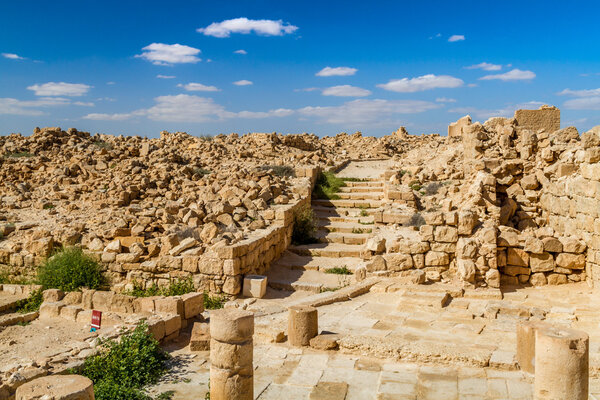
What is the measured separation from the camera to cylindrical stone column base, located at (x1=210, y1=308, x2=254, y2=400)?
505cm

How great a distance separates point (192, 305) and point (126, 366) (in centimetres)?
230

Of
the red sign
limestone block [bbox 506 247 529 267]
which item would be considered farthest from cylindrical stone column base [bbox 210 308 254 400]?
limestone block [bbox 506 247 529 267]

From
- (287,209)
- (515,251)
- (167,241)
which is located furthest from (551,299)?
(167,241)

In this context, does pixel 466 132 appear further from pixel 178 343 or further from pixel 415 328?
pixel 178 343

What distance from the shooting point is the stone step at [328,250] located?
39.0 feet

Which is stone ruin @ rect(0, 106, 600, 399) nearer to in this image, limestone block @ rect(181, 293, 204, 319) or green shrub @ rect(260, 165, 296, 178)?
limestone block @ rect(181, 293, 204, 319)

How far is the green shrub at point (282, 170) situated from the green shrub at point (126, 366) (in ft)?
34.9

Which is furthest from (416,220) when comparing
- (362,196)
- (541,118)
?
(541,118)

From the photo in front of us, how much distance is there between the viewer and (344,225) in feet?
45.3

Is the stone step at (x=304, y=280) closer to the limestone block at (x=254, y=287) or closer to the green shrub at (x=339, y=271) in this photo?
the green shrub at (x=339, y=271)

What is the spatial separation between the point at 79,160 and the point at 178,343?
12.9m

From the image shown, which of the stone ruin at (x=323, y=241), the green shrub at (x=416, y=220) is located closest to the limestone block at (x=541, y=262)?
the stone ruin at (x=323, y=241)

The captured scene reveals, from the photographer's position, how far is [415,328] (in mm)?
7398

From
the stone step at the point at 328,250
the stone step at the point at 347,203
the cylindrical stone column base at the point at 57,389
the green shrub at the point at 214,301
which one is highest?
the stone step at the point at 347,203
